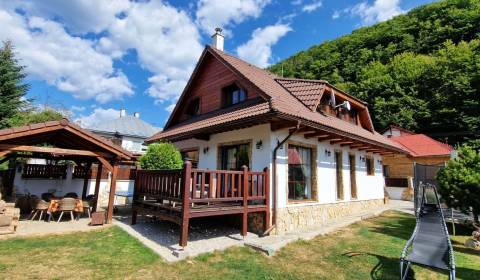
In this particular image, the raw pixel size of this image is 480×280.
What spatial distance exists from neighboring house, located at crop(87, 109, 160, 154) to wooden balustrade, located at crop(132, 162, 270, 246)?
21105mm

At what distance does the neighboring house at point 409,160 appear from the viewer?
19875 millimetres

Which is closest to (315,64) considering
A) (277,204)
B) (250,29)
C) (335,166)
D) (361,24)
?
(361,24)

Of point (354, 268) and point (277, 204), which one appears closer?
point (354, 268)

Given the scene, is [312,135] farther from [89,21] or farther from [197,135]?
[89,21]

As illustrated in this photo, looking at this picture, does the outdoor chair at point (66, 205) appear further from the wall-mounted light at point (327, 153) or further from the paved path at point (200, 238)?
the wall-mounted light at point (327, 153)

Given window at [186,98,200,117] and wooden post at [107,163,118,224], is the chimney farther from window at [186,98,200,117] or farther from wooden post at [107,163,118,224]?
wooden post at [107,163,118,224]

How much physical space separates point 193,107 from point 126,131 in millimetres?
19138

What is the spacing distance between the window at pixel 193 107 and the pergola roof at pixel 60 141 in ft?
16.6

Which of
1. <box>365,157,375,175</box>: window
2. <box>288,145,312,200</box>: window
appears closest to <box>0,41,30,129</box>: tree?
<box>288,145,312,200</box>: window

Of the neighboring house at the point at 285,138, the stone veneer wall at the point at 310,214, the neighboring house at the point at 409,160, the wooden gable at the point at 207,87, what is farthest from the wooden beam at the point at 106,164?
the neighboring house at the point at 409,160

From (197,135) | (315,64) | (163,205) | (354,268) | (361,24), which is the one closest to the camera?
(354,268)

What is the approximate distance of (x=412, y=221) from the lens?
34.1 feet

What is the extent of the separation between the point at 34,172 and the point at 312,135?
12456 mm

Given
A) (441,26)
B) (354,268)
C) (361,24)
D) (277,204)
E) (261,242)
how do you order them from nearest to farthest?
1. (354,268)
2. (261,242)
3. (277,204)
4. (441,26)
5. (361,24)
